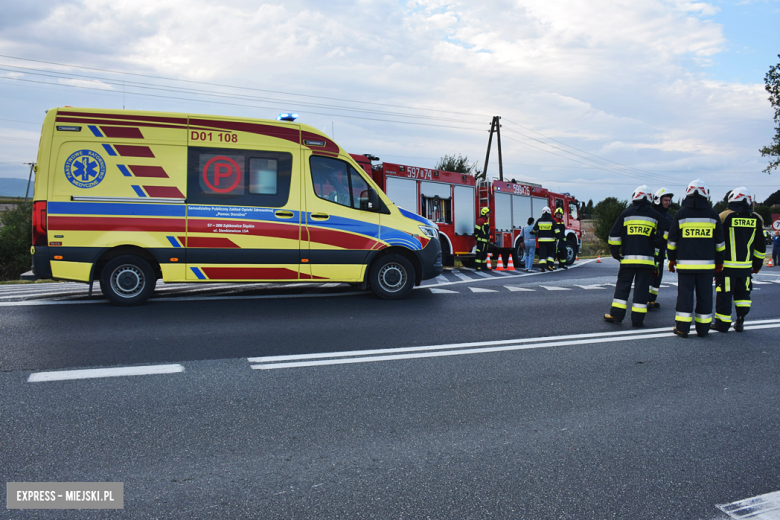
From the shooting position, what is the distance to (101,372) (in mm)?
4445

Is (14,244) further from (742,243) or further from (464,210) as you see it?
(742,243)

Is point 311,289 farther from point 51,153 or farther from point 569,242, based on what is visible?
point 569,242

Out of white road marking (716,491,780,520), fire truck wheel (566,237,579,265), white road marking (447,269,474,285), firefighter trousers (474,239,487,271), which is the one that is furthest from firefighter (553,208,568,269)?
white road marking (716,491,780,520)

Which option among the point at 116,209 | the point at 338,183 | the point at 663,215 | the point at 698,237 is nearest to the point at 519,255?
the point at 663,215

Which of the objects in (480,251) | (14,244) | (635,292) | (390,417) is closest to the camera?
(390,417)

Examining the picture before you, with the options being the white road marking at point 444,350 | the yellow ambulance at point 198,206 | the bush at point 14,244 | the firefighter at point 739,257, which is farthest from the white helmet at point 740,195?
the bush at point 14,244

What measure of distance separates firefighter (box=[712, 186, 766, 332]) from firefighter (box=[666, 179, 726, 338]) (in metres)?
0.37

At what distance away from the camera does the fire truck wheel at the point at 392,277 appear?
28.3 ft

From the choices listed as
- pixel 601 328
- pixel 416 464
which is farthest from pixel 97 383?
pixel 601 328

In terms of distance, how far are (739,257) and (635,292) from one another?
4.22 feet

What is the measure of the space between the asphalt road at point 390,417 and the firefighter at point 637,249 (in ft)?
1.55

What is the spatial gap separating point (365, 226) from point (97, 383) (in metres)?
4.84

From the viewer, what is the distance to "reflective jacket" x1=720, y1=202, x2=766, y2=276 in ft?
22.3

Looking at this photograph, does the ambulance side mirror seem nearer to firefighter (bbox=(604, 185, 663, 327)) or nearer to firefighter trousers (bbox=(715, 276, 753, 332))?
firefighter (bbox=(604, 185, 663, 327))
